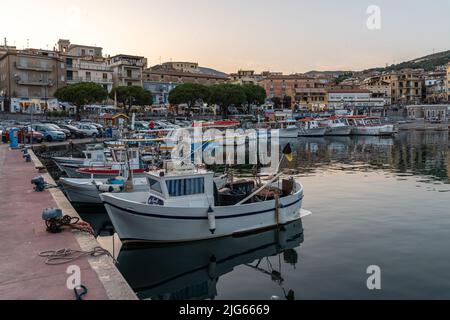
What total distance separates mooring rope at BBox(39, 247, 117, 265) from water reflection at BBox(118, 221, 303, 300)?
6.89 feet

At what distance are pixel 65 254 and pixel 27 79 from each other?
7722 centimetres

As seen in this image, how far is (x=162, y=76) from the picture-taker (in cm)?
11544

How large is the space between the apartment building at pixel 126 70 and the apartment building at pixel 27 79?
59.1 feet

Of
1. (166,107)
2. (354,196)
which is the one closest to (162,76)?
(166,107)

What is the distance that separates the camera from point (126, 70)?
102m

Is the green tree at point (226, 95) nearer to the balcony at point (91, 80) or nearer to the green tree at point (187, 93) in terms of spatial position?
the green tree at point (187, 93)

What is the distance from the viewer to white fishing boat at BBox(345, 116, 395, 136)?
2911 inches

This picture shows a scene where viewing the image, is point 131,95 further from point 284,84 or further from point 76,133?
point 284,84

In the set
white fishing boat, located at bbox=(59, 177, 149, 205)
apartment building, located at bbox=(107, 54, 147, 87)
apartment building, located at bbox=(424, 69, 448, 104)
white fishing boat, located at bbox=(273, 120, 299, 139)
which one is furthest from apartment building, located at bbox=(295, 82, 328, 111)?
white fishing boat, located at bbox=(59, 177, 149, 205)

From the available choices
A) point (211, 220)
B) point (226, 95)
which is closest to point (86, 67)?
point (226, 95)

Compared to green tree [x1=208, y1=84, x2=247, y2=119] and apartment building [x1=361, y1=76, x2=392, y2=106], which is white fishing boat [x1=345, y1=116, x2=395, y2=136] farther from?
apartment building [x1=361, y1=76, x2=392, y2=106]
